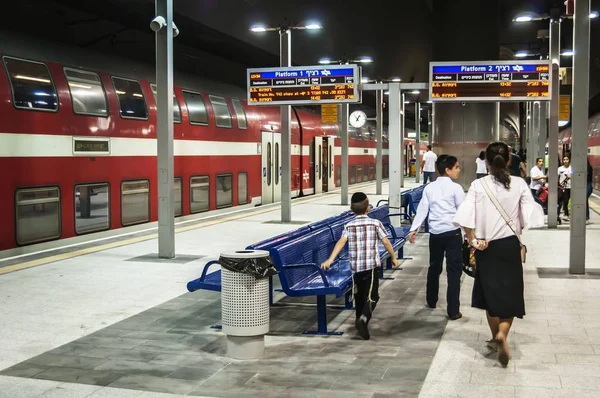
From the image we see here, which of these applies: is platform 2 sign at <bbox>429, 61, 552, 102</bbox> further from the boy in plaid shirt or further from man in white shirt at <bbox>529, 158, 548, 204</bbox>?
the boy in plaid shirt

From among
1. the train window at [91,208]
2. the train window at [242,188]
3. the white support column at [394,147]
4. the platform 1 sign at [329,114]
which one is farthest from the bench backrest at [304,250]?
the platform 1 sign at [329,114]

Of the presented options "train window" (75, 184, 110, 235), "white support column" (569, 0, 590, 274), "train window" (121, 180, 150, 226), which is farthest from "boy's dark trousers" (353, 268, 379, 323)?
"train window" (121, 180, 150, 226)

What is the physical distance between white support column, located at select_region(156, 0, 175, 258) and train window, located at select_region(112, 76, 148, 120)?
2.54 meters

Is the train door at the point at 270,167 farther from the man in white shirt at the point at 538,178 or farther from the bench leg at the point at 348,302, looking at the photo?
the bench leg at the point at 348,302

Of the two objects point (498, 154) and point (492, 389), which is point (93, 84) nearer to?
point (498, 154)

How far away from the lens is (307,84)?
15.1m

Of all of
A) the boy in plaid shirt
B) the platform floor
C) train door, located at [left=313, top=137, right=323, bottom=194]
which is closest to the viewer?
the platform floor

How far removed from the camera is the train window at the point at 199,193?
16.9 meters

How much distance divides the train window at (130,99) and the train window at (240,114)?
4908 mm

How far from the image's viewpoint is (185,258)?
37.7 ft

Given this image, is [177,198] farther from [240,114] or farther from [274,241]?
[274,241]

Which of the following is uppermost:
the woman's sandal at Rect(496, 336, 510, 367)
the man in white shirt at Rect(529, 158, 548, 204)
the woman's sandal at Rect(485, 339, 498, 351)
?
the man in white shirt at Rect(529, 158, 548, 204)

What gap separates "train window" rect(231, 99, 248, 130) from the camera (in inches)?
758

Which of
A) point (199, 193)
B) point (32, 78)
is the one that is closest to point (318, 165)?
point (199, 193)
